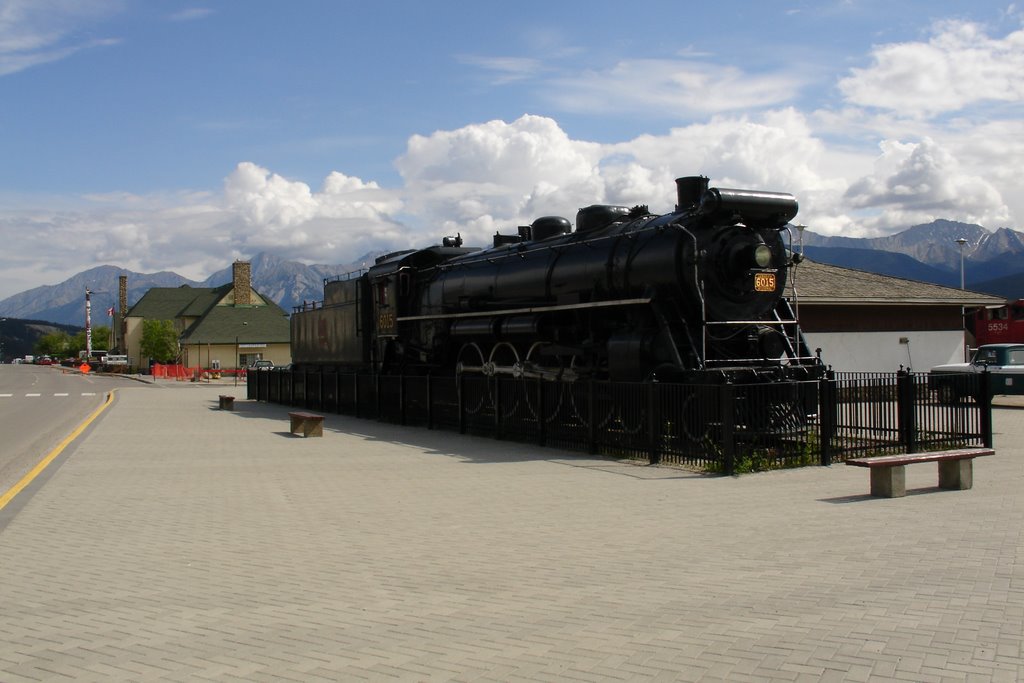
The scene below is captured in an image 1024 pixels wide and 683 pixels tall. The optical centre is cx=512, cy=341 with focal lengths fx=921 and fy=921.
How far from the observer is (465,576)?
6.76 metres

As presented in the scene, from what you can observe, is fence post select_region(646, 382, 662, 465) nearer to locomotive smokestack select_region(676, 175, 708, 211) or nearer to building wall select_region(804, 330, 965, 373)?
locomotive smokestack select_region(676, 175, 708, 211)

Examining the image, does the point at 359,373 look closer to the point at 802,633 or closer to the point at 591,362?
the point at 591,362

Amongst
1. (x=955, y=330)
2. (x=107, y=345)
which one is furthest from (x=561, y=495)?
(x=107, y=345)

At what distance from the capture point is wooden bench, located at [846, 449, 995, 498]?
958 centimetres

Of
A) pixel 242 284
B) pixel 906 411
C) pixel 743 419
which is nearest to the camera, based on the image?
pixel 743 419

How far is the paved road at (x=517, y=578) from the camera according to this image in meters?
4.86

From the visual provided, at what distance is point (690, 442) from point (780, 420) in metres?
1.26

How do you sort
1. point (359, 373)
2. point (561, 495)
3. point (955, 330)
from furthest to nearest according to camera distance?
point (955, 330) → point (359, 373) → point (561, 495)

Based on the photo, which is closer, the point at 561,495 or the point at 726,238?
the point at 561,495

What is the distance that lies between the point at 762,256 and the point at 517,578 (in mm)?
8677

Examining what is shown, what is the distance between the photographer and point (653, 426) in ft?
42.5

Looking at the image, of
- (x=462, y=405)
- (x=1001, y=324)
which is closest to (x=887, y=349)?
(x=1001, y=324)

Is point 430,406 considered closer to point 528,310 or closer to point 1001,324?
point 528,310

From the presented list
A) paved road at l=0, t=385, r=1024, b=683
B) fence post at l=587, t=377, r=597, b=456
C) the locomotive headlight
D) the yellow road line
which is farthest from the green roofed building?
paved road at l=0, t=385, r=1024, b=683
